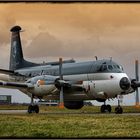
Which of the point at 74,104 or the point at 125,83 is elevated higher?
the point at 125,83

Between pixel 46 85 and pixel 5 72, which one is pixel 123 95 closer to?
pixel 46 85

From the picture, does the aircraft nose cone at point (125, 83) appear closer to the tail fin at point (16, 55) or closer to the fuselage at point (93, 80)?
the fuselage at point (93, 80)

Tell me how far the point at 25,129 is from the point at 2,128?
0.98m

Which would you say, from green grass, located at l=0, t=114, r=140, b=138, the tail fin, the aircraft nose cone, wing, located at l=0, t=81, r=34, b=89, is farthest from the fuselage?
green grass, located at l=0, t=114, r=140, b=138

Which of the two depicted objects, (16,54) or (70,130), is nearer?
(70,130)

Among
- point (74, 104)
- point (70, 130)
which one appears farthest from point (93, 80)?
point (70, 130)

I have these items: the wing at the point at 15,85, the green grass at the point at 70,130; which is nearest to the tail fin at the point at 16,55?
the wing at the point at 15,85

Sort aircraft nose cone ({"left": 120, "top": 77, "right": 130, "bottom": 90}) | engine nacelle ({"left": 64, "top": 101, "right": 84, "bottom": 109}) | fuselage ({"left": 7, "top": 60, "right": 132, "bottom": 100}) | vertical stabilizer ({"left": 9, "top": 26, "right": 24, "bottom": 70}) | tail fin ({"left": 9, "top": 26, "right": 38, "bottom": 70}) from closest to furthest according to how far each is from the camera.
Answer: aircraft nose cone ({"left": 120, "top": 77, "right": 130, "bottom": 90}), fuselage ({"left": 7, "top": 60, "right": 132, "bottom": 100}), engine nacelle ({"left": 64, "top": 101, "right": 84, "bottom": 109}), tail fin ({"left": 9, "top": 26, "right": 38, "bottom": 70}), vertical stabilizer ({"left": 9, "top": 26, "right": 24, "bottom": 70})

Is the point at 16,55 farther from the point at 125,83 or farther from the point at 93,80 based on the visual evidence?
the point at 125,83

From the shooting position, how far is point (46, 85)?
30.9 meters

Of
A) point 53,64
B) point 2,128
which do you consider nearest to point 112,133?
point 2,128

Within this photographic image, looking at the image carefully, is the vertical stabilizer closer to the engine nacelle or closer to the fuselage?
the fuselage

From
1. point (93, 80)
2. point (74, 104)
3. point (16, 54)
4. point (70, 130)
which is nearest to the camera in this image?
point (70, 130)

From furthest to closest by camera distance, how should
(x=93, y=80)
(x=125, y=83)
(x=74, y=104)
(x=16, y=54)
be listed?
(x=16, y=54) → (x=74, y=104) → (x=93, y=80) → (x=125, y=83)
